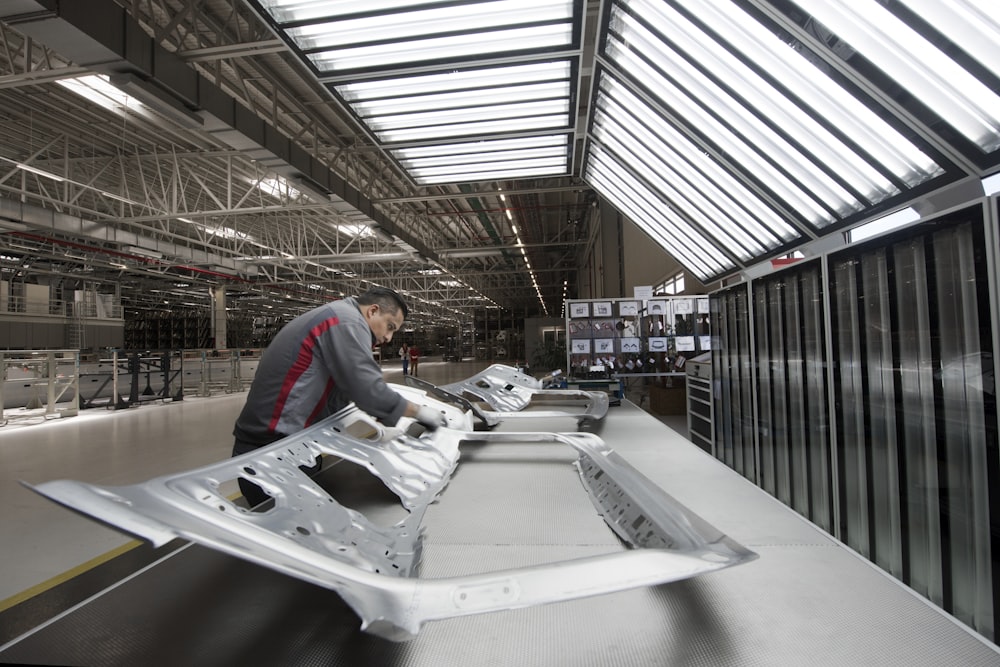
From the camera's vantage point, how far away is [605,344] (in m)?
7.55

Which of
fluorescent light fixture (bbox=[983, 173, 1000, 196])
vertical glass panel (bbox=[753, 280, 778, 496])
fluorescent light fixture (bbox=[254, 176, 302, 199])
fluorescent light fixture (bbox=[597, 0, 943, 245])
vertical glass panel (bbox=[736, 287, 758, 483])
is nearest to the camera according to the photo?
fluorescent light fixture (bbox=[983, 173, 1000, 196])

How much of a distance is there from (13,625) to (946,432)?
378 centimetres

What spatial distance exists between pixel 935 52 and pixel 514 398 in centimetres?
348

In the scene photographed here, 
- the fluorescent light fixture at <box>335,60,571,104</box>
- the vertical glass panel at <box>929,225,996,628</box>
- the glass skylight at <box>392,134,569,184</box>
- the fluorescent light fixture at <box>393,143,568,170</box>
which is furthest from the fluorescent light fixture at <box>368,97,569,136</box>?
the vertical glass panel at <box>929,225,996,628</box>

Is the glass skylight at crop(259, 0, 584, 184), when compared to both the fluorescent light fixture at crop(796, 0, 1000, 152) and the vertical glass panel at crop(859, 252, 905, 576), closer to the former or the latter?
the fluorescent light fixture at crop(796, 0, 1000, 152)

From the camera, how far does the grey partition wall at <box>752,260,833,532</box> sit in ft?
10.3

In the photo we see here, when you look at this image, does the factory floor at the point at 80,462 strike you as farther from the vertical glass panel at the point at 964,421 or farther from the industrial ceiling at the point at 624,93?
A: the vertical glass panel at the point at 964,421

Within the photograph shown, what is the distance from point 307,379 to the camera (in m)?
1.96

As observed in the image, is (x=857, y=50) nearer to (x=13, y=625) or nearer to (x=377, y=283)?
(x=13, y=625)

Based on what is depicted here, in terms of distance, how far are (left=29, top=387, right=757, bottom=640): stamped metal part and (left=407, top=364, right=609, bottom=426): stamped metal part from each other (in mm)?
1601

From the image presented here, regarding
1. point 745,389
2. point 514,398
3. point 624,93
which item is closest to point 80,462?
point 514,398

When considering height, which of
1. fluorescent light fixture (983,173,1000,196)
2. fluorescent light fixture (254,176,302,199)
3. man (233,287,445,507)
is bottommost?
man (233,287,445,507)

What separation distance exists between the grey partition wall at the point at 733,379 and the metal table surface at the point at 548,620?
310 centimetres

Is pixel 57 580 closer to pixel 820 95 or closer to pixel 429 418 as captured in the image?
pixel 429 418
